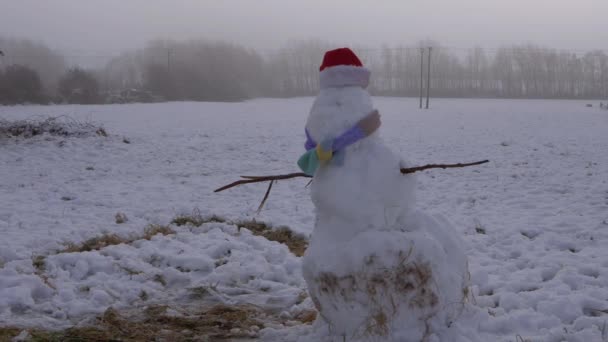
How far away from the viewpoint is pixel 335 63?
12.0 ft

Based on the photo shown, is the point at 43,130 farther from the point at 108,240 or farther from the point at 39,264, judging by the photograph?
the point at 39,264

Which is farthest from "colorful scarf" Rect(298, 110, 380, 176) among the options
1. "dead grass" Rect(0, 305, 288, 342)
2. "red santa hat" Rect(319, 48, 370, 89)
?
"dead grass" Rect(0, 305, 288, 342)

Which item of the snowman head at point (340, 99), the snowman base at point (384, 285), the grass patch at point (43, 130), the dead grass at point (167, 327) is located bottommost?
the dead grass at point (167, 327)

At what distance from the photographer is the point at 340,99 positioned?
3639 mm

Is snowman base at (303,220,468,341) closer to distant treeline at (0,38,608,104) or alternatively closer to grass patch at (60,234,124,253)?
grass patch at (60,234,124,253)

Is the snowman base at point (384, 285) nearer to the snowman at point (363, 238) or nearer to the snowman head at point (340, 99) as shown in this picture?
the snowman at point (363, 238)

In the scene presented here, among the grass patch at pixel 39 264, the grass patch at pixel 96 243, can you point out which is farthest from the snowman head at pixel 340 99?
the grass patch at pixel 96 243

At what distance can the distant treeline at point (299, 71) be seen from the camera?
5497cm

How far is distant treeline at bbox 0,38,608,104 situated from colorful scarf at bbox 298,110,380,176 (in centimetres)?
5048

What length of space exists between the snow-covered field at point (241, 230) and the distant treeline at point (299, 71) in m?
40.1

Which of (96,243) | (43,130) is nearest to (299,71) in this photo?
(43,130)

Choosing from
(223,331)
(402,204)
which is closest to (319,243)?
(402,204)

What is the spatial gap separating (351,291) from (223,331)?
1.23 metres

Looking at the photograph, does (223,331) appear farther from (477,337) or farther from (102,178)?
(102,178)
